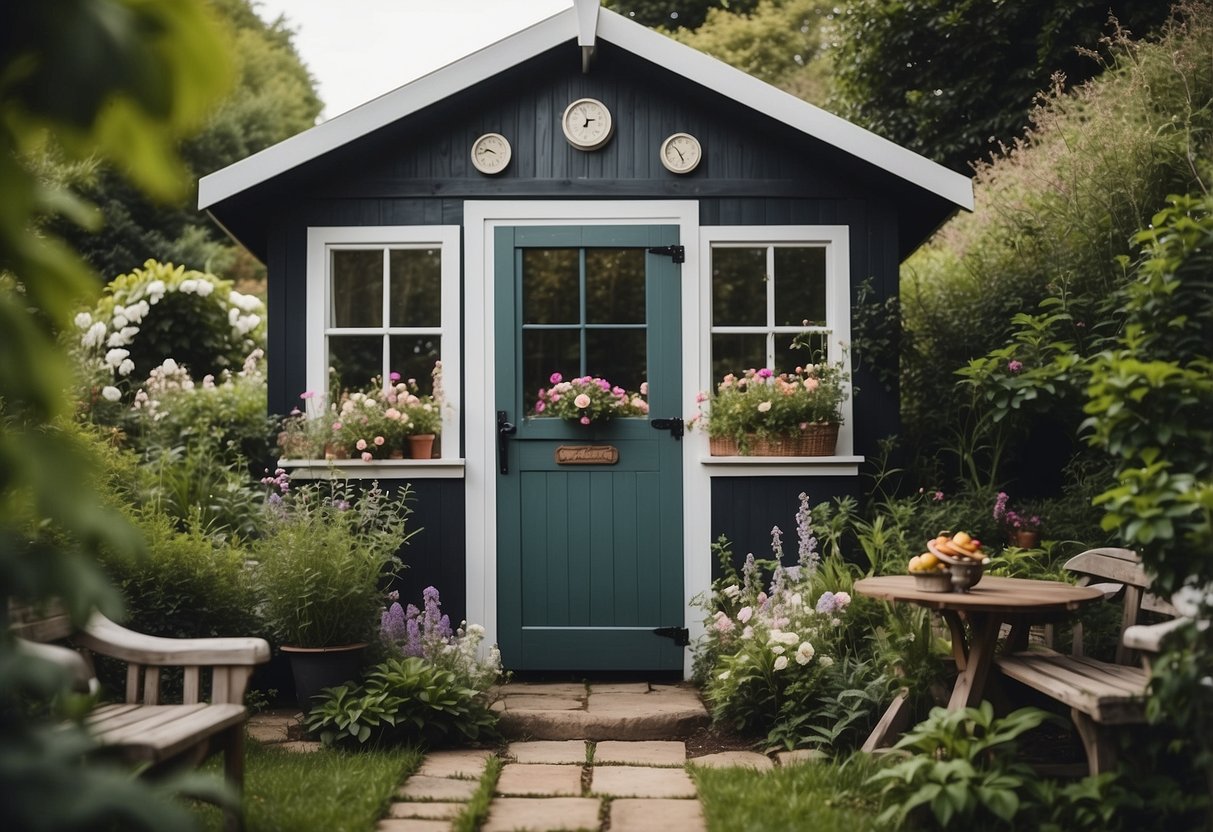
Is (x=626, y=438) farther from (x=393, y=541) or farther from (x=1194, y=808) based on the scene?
(x=1194, y=808)

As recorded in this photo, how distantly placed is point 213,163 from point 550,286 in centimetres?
1502

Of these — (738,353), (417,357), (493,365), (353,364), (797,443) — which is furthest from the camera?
(353,364)

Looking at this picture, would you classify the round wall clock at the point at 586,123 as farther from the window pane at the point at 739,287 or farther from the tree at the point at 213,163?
the tree at the point at 213,163

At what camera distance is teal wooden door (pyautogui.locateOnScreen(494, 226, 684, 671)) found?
5.85 m

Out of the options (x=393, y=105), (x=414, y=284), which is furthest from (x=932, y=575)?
(x=414, y=284)

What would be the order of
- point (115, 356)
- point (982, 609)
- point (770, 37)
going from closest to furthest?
point (982, 609), point (115, 356), point (770, 37)

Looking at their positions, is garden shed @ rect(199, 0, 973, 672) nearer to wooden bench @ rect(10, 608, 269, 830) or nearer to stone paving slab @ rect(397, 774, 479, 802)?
stone paving slab @ rect(397, 774, 479, 802)

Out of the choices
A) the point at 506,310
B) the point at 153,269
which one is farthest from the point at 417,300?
the point at 153,269

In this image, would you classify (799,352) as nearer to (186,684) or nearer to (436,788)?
(436,788)

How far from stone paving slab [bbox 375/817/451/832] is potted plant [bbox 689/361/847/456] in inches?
108

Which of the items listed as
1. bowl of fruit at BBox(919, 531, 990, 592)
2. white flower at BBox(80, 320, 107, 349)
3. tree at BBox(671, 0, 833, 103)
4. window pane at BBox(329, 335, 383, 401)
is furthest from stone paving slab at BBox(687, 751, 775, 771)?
tree at BBox(671, 0, 833, 103)

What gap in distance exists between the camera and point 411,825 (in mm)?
3613

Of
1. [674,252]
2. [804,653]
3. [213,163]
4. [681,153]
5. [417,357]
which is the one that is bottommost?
[804,653]

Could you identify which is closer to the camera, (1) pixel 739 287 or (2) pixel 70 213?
(2) pixel 70 213
